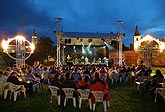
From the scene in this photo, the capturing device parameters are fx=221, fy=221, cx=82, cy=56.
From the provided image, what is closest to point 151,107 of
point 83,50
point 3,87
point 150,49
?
point 3,87

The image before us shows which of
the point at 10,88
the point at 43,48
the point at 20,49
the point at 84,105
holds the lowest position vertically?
the point at 84,105

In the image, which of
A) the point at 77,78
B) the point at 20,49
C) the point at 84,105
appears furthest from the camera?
the point at 20,49

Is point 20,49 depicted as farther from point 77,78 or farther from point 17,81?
point 17,81

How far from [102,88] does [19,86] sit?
11.8 ft

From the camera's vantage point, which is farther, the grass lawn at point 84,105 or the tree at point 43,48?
the tree at point 43,48

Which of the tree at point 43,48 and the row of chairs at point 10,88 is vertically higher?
the tree at point 43,48

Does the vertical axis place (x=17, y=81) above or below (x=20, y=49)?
below

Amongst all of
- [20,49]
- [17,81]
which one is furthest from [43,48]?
[17,81]

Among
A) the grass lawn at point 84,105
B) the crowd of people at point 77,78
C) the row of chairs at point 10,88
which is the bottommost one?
the grass lawn at point 84,105

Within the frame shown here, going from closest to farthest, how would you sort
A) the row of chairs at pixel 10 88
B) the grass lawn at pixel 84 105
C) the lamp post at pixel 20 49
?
the grass lawn at pixel 84 105 → the row of chairs at pixel 10 88 → the lamp post at pixel 20 49

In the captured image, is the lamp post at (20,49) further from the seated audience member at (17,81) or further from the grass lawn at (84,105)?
the grass lawn at (84,105)

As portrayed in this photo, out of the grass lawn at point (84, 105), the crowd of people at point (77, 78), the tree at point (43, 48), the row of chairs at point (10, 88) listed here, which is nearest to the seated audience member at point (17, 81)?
the crowd of people at point (77, 78)

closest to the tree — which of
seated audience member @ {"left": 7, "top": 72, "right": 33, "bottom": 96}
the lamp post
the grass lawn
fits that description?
the lamp post

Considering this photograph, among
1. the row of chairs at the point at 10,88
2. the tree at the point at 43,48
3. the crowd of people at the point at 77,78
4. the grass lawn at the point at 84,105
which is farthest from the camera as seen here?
the tree at the point at 43,48
